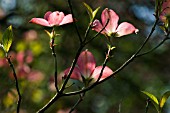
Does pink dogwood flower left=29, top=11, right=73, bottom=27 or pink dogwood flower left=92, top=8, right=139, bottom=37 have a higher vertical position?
pink dogwood flower left=29, top=11, right=73, bottom=27

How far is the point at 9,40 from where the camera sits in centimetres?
100

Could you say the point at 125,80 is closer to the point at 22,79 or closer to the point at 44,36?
the point at 44,36

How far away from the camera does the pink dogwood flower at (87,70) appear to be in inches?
40.3

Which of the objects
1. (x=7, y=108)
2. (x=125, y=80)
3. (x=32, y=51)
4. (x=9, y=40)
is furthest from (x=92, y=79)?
(x=125, y=80)

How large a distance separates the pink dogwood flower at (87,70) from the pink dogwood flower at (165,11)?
167 millimetres

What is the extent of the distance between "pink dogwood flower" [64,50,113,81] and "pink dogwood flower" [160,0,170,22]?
167 mm

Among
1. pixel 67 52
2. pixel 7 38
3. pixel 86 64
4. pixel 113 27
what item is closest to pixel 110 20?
pixel 113 27

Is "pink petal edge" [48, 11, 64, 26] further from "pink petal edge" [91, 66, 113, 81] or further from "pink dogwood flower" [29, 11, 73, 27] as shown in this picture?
"pink petal edge" [91, 66, 113, 81]

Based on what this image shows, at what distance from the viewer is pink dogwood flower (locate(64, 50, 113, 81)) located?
102 cm

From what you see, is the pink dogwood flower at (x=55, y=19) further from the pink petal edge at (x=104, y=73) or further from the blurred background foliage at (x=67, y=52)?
the blurred background foliage at (x=67, y=52)

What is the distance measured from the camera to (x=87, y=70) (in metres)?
1.05

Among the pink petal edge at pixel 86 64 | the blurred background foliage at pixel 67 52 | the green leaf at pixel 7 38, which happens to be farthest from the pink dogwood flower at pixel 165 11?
the blurred background foliage at pixel 67 52

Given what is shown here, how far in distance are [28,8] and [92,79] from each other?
2.25m

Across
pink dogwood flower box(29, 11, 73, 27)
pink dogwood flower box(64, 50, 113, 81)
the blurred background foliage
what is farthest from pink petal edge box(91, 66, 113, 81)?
the blurred background foliage
